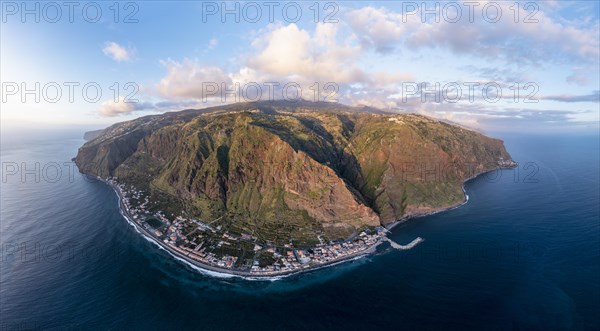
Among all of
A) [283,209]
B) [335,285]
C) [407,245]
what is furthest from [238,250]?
[407,245]

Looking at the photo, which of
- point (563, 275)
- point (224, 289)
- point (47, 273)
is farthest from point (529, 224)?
point (47, 273)

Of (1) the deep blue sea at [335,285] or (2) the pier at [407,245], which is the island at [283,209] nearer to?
(2) the pier at [407,245]

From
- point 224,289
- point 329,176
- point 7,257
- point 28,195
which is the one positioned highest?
point 329,176

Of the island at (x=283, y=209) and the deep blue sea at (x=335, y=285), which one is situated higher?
the island at (x=283, y=209)

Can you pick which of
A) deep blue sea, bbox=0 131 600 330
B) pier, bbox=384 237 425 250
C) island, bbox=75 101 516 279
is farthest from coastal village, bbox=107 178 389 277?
deep blue sea, bbox=0 131 600 330

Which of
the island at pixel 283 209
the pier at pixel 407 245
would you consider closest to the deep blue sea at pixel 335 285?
the pier at pixel 407 245

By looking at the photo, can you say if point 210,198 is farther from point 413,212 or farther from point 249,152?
point 413,212
